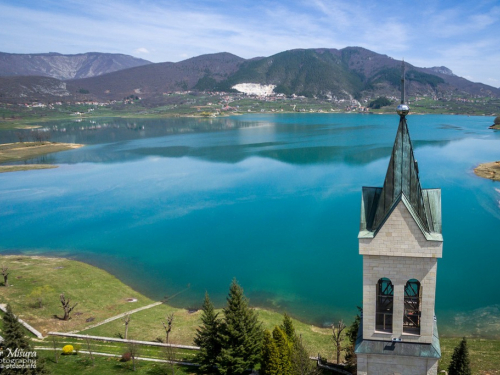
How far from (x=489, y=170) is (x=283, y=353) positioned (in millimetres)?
65916

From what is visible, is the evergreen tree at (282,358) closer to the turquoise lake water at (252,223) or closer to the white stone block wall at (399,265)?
the white stone block wall at (399,265)

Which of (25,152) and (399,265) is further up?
(399,265)

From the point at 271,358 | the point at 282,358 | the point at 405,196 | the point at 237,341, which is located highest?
the point at 405,196

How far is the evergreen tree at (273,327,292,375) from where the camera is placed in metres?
15.1

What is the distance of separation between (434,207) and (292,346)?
8.83m

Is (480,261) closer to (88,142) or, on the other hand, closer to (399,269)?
(399,269)

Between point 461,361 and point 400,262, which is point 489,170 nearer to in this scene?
point 461,361

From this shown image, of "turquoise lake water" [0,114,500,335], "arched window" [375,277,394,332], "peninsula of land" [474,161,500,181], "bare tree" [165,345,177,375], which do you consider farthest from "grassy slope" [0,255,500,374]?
"peninsula of land" [474,161,500,181]

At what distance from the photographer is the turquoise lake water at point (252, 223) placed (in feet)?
97.5

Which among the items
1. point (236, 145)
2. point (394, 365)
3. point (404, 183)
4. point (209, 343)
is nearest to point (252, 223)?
point (209, 343)

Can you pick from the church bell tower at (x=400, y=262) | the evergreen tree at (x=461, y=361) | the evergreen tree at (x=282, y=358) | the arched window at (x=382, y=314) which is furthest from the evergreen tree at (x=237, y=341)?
the evergreen tree at (x=461, y=361)

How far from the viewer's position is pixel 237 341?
17250 millimetres

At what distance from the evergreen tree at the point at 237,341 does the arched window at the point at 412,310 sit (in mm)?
7924

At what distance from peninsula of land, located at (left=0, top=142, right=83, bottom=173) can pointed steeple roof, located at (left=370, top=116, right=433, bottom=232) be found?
86.3 m
